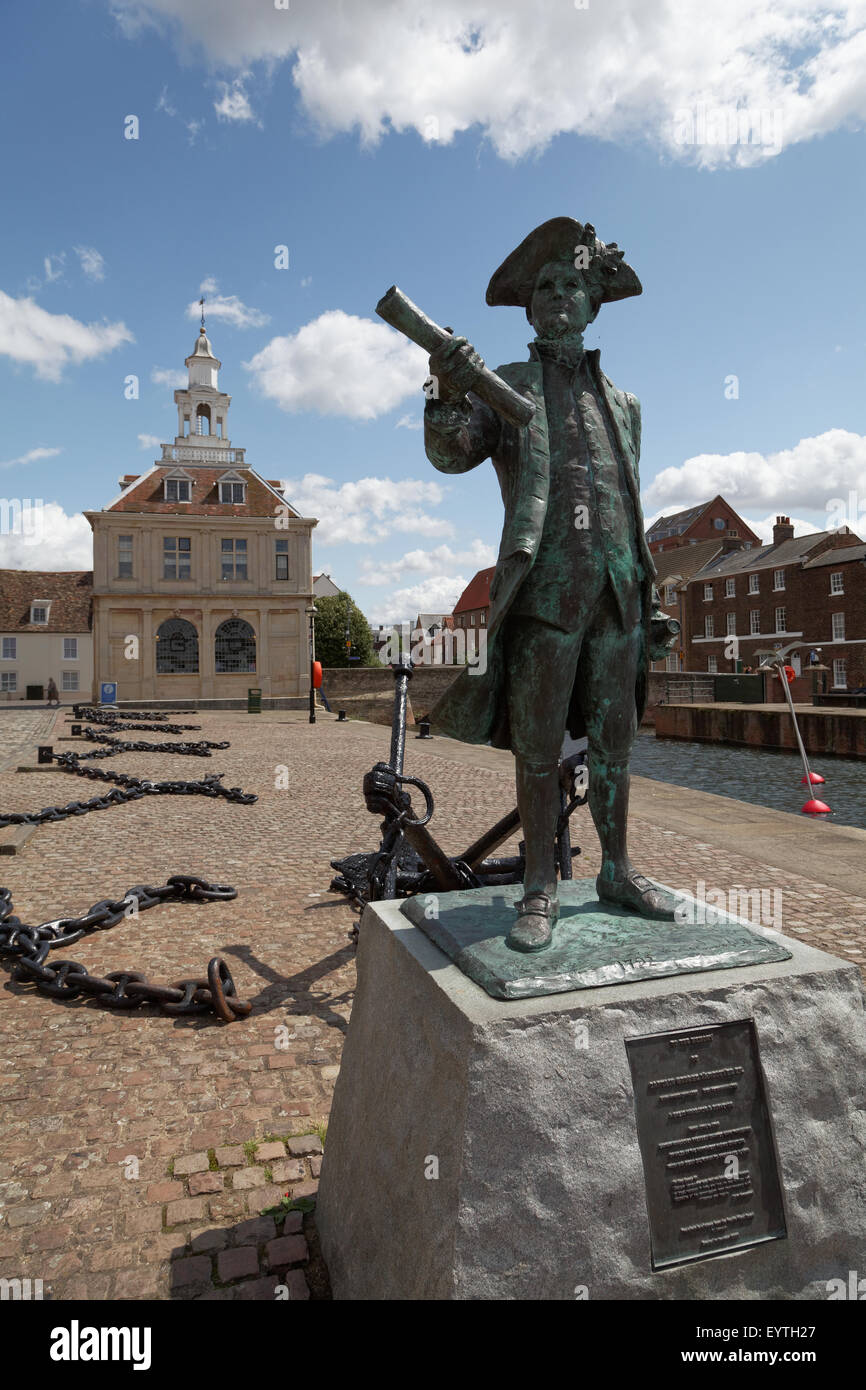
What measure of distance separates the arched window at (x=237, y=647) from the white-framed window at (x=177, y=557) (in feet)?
10.5

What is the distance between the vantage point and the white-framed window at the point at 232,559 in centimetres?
3944

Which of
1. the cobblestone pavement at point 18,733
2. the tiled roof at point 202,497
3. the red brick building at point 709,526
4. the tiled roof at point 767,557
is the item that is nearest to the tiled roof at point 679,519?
the red brick building at point 709,526

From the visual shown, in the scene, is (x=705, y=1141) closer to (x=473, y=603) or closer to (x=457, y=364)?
(x=457, y=364)

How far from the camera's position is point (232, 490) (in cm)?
4044

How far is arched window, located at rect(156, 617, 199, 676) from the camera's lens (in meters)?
38.6

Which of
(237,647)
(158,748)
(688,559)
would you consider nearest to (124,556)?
(237,647)

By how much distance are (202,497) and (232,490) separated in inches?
59.8

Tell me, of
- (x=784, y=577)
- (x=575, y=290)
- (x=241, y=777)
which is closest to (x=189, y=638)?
(x=241, y=777)

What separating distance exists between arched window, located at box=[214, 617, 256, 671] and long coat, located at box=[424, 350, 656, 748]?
37911mm

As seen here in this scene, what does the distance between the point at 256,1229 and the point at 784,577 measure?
47.4 metres

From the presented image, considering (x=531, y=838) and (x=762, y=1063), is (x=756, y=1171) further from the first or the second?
(x=531, y=838)

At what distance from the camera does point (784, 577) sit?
44.6 m

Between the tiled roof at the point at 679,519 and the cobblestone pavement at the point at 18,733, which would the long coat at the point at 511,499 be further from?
the tiled roof at the point at 679,519

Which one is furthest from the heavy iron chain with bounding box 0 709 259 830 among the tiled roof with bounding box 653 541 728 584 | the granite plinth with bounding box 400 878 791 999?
the tiled roof with bounding box 653 541 728 584
